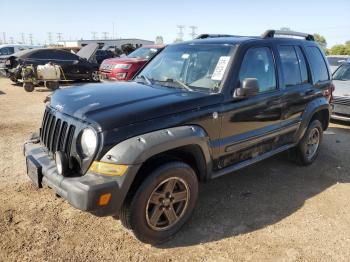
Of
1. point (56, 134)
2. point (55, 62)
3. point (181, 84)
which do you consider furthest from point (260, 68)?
point (55, 62)

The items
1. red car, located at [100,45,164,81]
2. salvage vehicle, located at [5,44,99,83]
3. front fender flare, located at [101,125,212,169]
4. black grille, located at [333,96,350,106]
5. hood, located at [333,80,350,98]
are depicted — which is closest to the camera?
front fender flare, located at [101,125,212,169]

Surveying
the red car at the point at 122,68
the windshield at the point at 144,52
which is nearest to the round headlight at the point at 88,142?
the red car at the point at 122,68

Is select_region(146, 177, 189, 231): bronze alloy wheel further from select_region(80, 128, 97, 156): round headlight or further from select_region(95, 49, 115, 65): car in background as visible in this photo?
select_region(95, 49, 115, 65): car in background

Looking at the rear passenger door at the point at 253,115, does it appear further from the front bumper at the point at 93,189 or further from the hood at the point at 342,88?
the hood at the point at 342,88

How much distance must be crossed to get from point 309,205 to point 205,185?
132 cm

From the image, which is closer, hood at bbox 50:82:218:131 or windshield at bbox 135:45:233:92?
hood at bbox 50:82:218:131

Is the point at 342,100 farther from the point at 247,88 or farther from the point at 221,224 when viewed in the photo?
the point at 221,224

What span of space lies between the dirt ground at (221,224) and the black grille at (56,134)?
85 cm

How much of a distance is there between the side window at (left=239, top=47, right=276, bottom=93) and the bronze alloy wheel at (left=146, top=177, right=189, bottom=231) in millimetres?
1417

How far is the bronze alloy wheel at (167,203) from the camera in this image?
126 inches

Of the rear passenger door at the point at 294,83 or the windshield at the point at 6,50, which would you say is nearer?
the rear passenger door at the point at 294,83

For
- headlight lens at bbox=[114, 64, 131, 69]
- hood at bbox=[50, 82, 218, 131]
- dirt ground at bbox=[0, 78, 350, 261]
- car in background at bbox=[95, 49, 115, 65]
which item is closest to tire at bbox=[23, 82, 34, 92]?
headlight lens at bbox=[114, 64, 131, 69]

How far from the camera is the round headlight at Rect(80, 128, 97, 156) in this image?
2854 mm

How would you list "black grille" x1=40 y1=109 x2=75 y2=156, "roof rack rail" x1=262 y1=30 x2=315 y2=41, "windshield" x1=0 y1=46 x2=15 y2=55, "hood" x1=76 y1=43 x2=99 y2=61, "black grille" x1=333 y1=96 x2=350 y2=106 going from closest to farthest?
"black grille" x1=40 y1=109 x2=75 y2=156
"roof rack rail" x1=262 y1=30 x2=315 y2=41
"black grille" x1=333 y1=96 x2=350 y2=106
"hood" x1=76 y1=43 x2=99 y2=61
"windshield" x1=0 y1=46 x2=15 y2=55
